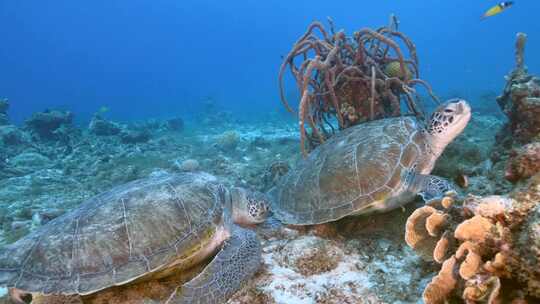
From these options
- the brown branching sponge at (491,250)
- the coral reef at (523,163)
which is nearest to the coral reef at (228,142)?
the coral reef at (523,163)

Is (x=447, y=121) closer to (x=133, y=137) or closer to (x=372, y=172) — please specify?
(x=372, y=172)

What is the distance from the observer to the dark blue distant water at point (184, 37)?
116 metres

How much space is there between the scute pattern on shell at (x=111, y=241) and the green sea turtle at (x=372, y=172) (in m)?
1.19

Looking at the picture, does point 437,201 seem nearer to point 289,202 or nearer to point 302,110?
point 289,202

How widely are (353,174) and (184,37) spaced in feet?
536

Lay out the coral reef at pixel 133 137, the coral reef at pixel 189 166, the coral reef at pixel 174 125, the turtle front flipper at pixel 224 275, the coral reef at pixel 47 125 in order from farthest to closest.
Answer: the coral reef at pixel 174 125 < the coral reef at pixel 133 137 < the coral reef at pixel 47 125 < the coral reef at pixel 189 166 < the turtle front flipper at pixel 224 275

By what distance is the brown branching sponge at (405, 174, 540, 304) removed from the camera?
164 cm

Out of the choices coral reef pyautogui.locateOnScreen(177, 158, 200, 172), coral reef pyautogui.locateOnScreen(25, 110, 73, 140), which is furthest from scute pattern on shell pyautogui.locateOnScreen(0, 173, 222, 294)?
coral reef pyautogui.locateOnScreen(25, 110, 73, 140)

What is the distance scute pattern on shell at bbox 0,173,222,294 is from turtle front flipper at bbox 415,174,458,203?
96.7 inches

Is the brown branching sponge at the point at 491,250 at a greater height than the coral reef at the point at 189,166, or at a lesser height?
greater

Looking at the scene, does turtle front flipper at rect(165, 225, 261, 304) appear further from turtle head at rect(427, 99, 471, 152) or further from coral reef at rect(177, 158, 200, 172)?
coral reef at rect(177, 158, 200, 172)

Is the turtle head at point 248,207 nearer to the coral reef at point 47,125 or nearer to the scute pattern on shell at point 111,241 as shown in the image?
the scute pattern on shell at point 111,241

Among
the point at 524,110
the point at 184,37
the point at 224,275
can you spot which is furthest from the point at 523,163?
the point at 184,37

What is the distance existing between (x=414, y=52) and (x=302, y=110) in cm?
292
